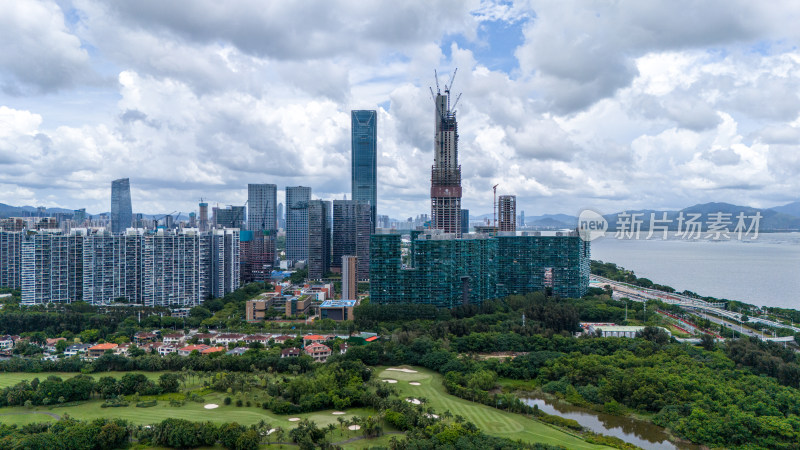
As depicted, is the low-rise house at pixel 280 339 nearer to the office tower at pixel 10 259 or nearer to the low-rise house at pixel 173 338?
the low-rise house at pixel 173 338

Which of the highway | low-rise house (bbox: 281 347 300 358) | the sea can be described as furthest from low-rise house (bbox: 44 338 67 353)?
the sea

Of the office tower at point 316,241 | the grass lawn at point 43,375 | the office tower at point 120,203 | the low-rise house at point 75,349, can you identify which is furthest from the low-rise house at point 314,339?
the office tower at point 120,203

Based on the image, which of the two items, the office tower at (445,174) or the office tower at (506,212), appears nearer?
the office tower at (445,174)

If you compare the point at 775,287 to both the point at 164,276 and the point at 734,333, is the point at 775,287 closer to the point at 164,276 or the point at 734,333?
the point at 734,333

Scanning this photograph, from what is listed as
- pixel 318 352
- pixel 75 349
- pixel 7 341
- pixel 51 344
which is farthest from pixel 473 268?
pixel 7 341

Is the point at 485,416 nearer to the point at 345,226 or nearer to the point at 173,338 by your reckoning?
the point at 173,338

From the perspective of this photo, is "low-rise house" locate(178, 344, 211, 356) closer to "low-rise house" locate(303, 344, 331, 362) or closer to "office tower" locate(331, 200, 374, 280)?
"low-rise house" locate(303, 344, 331, 362)

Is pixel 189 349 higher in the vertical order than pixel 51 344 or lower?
higher
